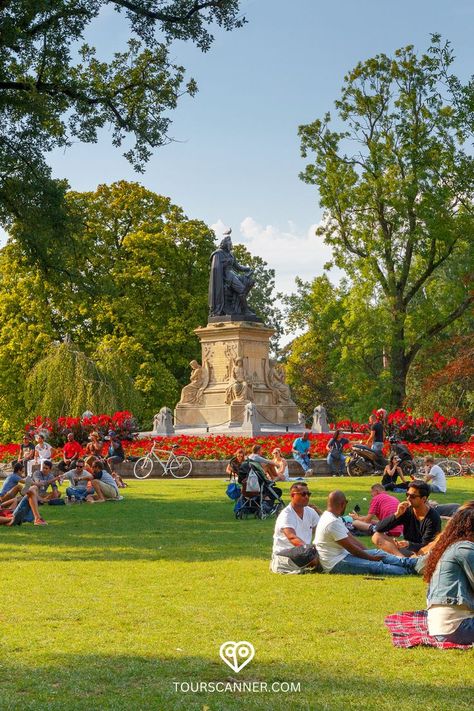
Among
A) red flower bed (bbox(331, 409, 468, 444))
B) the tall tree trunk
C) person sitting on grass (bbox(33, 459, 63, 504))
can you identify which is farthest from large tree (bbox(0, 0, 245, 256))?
the tall tree trunk

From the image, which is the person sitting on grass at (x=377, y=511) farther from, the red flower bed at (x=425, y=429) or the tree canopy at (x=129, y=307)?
the tree canopy at (x=129, y=307)

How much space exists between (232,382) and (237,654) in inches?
1083

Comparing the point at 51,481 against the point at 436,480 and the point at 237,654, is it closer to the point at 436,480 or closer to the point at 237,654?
the point at 436,480

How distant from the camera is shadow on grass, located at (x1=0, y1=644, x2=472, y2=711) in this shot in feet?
19.0

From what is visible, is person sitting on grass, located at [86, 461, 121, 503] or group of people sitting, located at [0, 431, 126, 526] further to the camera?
person sitting on grass, located at [86, 461, 121, 503]

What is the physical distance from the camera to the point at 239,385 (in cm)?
3406

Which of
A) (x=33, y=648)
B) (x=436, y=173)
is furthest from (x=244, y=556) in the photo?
(x=436, y=173)

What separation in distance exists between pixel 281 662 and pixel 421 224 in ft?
118

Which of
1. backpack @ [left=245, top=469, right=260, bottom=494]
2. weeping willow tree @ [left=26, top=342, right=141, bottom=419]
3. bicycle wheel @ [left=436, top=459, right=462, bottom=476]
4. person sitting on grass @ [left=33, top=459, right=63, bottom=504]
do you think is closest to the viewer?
backpack @ [left=245, top=469, right=260, bottom=494]

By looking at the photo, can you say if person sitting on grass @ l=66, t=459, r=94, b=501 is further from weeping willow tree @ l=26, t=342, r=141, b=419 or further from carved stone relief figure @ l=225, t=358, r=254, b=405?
weeping willow tree @ l=26, t=342, r=141, b=419

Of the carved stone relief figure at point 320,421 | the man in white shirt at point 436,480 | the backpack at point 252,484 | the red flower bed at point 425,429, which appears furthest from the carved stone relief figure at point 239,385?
the backpack at point 252,484

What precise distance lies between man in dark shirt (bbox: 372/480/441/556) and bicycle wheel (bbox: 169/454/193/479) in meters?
15.9

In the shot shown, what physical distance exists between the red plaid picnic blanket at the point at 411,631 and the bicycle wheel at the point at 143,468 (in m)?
19.6

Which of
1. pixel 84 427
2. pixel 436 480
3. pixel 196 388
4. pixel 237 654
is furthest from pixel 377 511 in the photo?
pixel 196 388
